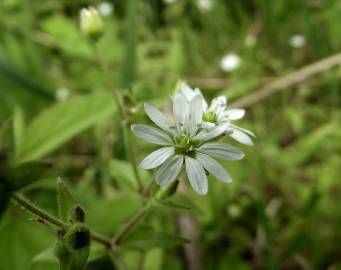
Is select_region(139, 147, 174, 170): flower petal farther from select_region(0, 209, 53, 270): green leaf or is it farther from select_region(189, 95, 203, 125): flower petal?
select_region(0, 209, 53, 270): green leaf

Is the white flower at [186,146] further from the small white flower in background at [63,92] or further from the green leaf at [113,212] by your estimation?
the small white flower in background at [63,92]

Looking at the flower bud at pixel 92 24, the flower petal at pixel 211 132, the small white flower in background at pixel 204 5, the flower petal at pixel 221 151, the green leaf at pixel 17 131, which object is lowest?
the flower petal at pixel 221 151

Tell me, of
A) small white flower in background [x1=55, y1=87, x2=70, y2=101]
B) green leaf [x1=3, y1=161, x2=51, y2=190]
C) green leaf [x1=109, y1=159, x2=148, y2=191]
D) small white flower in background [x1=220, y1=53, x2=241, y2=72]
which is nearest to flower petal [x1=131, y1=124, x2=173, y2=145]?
green leaf [x1=3, y1=161, x2=51, y2=190]

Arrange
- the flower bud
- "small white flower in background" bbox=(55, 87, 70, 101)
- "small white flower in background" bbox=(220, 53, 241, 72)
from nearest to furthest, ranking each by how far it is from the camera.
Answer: the flower bud
"small white flower in background" bbox=(55, 87, 70, 101)
"small white flower in background" bbox=(220, 53, 241, 72)

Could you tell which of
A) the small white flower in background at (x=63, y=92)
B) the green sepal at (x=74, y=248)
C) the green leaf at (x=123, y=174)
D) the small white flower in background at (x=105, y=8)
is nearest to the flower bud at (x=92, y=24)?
the green leaf at (x=123, y=174)

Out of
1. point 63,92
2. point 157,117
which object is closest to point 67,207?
point 157,117

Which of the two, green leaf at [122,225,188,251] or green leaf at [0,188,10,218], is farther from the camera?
green leaf at [122,225,188,251]
